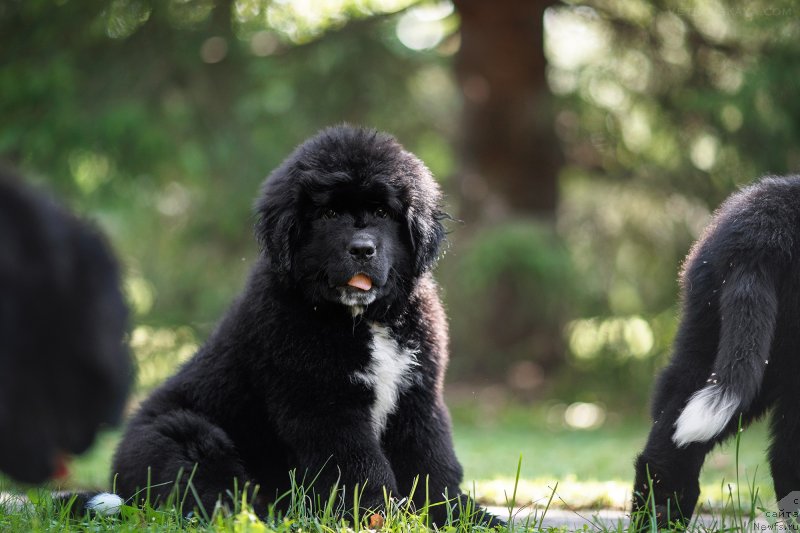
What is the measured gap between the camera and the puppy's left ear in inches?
167

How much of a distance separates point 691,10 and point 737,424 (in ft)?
26.5

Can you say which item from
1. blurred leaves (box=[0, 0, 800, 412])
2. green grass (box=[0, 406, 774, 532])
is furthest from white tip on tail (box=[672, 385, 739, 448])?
blurred leaves (box=[0, 0, 800, 412])

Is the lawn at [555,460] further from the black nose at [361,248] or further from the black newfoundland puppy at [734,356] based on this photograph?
the black nose at [361,248]

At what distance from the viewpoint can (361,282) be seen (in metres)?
4.02

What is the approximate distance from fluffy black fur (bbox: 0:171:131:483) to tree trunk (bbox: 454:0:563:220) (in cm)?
808

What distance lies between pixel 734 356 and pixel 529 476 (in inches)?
127

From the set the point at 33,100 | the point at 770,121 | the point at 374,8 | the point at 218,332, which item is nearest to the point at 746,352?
the point at 218,332

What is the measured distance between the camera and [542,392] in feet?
37.9

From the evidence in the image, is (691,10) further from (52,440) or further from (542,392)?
(52,440)

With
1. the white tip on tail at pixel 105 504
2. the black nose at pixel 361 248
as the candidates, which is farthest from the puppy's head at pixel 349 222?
the white tip on tail at pixel 105 504

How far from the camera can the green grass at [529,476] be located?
3.53 metres

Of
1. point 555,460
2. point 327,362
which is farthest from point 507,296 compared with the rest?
point 327,362

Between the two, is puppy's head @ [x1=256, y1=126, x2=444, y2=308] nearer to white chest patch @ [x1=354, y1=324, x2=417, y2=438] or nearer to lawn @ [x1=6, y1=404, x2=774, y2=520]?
white chest patch @ [x1=354, y1=324, x2=417, y2=438]

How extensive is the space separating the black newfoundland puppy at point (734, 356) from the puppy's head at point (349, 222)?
1.17 m
